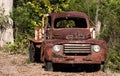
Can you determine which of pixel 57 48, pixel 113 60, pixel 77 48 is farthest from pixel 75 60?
pixel 113 60

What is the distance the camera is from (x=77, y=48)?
11.7 m

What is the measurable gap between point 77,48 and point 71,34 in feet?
4.11

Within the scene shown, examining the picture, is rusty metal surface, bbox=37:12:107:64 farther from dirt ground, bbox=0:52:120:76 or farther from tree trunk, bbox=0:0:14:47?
tree trunk, bbox=0:0:14:47

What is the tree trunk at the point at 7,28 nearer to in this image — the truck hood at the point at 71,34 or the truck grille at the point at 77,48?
the truck hood at the point at 71,34

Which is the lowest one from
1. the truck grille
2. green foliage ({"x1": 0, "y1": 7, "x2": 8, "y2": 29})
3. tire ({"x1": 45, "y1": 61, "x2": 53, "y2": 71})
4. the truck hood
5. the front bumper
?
tire ({"x1": 45, "y1": 61, "x2": 53, "y2": 71})

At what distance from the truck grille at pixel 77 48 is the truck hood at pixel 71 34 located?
1002mm

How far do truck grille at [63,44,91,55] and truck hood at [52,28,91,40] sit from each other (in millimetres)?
1002

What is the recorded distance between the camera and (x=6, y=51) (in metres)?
18.6

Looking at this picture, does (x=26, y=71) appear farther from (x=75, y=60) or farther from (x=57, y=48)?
(x=75, y=60)

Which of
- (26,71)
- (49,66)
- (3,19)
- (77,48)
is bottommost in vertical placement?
(26,71)

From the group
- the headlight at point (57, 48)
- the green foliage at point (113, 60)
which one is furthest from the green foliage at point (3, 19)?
the headlight at point (57, 48)

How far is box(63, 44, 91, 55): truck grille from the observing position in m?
11.7

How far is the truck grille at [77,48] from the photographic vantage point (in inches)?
460

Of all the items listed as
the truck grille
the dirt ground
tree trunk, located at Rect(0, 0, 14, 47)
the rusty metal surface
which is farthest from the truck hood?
tree trunk, located at Rect(0, 0, 14, 47)
